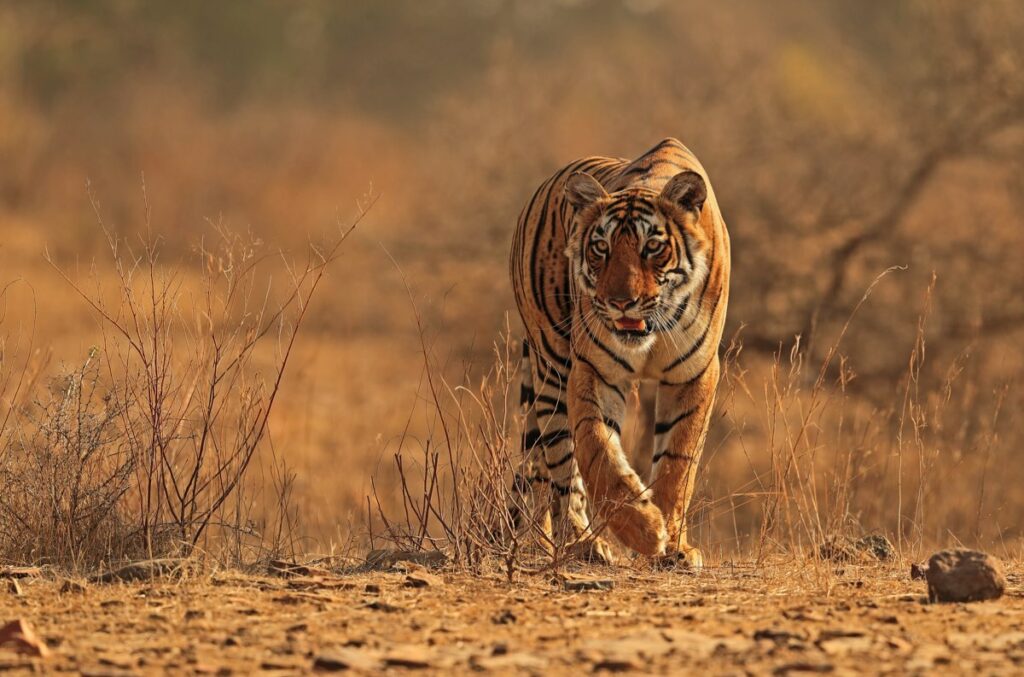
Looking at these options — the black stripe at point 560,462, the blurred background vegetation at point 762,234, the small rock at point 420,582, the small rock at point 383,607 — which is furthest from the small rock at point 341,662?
the blurred background vegetation at point 762,234

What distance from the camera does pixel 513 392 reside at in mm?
8984

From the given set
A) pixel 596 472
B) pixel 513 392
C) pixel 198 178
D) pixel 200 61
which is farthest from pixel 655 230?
pixel 200 61

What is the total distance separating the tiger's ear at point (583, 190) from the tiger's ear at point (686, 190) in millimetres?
281

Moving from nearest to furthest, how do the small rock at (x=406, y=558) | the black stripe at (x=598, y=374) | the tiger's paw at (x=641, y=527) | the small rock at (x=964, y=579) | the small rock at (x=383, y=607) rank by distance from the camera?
the small rock at (x=383, y=607) < the small rock at (x=964, y=579) < the small rock at (x=406, y=558) < the tiger's paw at (x=641, y=527) < the black stripe at (x=598, y=374)

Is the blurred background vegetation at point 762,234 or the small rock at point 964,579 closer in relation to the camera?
the small rock at point 964,579

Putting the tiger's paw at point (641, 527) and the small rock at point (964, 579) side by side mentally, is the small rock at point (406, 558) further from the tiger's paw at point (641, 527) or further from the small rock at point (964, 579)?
the small rock at point (964, 579)

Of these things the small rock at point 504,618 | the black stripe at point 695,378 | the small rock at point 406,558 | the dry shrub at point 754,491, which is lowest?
the small rock at point 504,618

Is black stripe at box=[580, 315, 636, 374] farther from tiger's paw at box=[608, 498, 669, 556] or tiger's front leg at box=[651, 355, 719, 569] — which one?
tiger's paw at box=[608, 498, 669, 556]

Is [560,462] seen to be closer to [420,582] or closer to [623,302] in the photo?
[623,302]

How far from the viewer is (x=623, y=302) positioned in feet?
20.0

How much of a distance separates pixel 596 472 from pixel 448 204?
867 cm

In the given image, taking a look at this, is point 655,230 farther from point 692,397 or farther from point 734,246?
point 734,246

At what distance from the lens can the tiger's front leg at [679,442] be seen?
20.7 ft

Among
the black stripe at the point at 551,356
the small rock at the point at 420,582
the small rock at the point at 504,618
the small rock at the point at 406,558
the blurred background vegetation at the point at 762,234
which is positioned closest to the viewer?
the small rock at the point at 504,618
